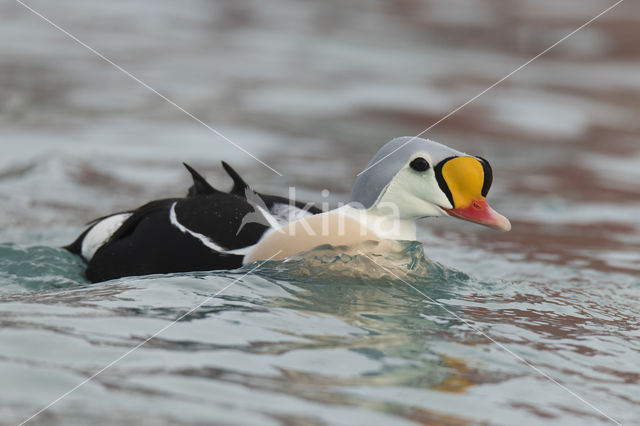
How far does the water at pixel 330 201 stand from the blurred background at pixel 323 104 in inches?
1.3

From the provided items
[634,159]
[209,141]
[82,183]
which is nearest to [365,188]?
[82,183]

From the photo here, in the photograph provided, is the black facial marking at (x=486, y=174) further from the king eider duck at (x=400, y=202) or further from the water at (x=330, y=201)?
the water at (x=330, y=201)

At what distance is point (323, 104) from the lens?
925 cm

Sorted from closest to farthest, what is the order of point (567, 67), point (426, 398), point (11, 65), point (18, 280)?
point (426, 398) → point (18, 280) → point (11, 65) → point (567, 67)

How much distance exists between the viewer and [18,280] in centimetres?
415

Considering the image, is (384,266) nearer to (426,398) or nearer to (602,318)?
(602,318)

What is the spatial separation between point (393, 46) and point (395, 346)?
28.6ft

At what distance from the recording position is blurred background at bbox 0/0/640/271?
6348mm

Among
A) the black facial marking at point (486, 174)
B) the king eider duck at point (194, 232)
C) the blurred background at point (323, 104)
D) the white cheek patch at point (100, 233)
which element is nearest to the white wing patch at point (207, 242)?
the king eider duck at point (194, 232)

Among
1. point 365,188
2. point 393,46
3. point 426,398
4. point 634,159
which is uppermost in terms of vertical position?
point 393,46

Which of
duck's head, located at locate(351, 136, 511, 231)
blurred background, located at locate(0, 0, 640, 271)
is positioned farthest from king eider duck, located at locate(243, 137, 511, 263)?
blurred background, located at locate(0, 0, 640, 271)

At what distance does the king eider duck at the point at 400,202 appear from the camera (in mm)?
3699

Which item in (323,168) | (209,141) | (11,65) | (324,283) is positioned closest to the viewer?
(324,283)

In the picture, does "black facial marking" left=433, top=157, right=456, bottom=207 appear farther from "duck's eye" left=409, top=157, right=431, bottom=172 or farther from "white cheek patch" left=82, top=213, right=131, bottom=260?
"white cheek patch" left=82, top=213, right=131, bottom=260
